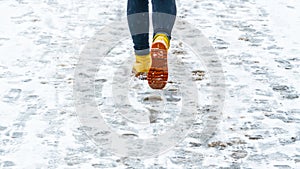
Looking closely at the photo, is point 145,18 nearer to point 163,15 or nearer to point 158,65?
point 163,15

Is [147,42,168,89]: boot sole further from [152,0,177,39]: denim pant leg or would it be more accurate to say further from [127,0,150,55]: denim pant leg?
[127,0,150,55]: denim pant leg

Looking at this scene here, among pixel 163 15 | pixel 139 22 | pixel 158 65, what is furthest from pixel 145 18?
pixel 158 65

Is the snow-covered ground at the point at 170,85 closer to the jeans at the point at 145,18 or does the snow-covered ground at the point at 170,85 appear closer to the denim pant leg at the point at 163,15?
the jeans at the point at 145,18

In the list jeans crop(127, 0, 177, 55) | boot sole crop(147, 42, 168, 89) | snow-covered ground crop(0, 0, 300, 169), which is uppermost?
jeans crop(127, 0, 177, 55)

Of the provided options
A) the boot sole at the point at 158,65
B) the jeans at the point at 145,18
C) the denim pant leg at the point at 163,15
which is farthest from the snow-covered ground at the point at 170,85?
the denim pant leg at the point at 163,15

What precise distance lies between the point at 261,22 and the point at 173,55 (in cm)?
153

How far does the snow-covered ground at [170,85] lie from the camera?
3482mm

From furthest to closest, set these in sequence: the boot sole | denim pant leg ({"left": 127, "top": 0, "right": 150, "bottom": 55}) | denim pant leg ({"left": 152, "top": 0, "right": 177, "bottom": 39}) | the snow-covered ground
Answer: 1. denim pant leg ({"left": 127, "top": 0, "right": 150, "bottom": 55})
2. denim pant leg ({"left": 152, "top": 0, "right": 177, "bottom": 39})
3. the boot sole
4. the snow-covered ground

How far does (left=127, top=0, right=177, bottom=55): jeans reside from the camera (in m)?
4.23

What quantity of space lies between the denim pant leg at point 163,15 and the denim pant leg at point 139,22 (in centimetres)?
12

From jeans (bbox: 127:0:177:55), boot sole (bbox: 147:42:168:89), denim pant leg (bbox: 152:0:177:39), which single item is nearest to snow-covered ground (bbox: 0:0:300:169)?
boot sole (bbox: 147:42:168:89)

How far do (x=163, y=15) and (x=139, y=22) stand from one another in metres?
0.25

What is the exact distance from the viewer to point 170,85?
15.3 feet

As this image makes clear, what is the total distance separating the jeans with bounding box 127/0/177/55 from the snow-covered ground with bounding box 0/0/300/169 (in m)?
0.37
